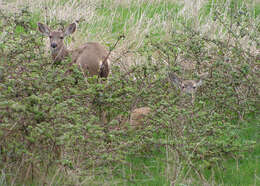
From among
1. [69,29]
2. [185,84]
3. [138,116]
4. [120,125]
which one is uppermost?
[69,29]

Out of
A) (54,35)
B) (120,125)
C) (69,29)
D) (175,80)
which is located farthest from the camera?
(69,29)

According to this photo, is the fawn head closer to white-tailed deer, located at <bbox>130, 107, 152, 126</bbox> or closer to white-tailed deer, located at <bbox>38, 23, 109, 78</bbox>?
white-tailed deer, located at <bbox>38, 23, 109, 78</bbox>

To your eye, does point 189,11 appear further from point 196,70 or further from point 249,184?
point 249,184

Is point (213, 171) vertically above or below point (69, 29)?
below

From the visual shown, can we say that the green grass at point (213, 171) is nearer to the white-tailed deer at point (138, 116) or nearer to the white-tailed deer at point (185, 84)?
the white-tailed deer at point (138, 116)

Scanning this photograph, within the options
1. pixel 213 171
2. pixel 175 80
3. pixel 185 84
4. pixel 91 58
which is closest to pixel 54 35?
pixel 91 58

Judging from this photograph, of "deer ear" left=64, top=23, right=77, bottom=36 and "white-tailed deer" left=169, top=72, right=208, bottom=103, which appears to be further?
"deer ear" left=64, top=23, right=77, bottom=36

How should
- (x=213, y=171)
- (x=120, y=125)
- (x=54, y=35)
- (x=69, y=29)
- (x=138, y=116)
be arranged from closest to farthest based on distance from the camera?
(x=213, y=171), (x=120, y=125), (x=138, y=116), (x=54, y=35), (x=69, y=29)

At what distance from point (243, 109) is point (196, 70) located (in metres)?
1.45

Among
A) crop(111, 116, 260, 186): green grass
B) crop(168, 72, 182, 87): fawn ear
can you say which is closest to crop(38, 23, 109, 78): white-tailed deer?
crop(168, 72, 182, 87): fawn ear

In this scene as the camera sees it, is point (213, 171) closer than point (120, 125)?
Yes

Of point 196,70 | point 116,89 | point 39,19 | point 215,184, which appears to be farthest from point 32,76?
point 39,19

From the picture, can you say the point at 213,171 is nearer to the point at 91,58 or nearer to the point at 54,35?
the point at 91,58

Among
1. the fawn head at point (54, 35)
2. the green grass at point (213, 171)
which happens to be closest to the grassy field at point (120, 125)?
the green grass at point (213, 171)
